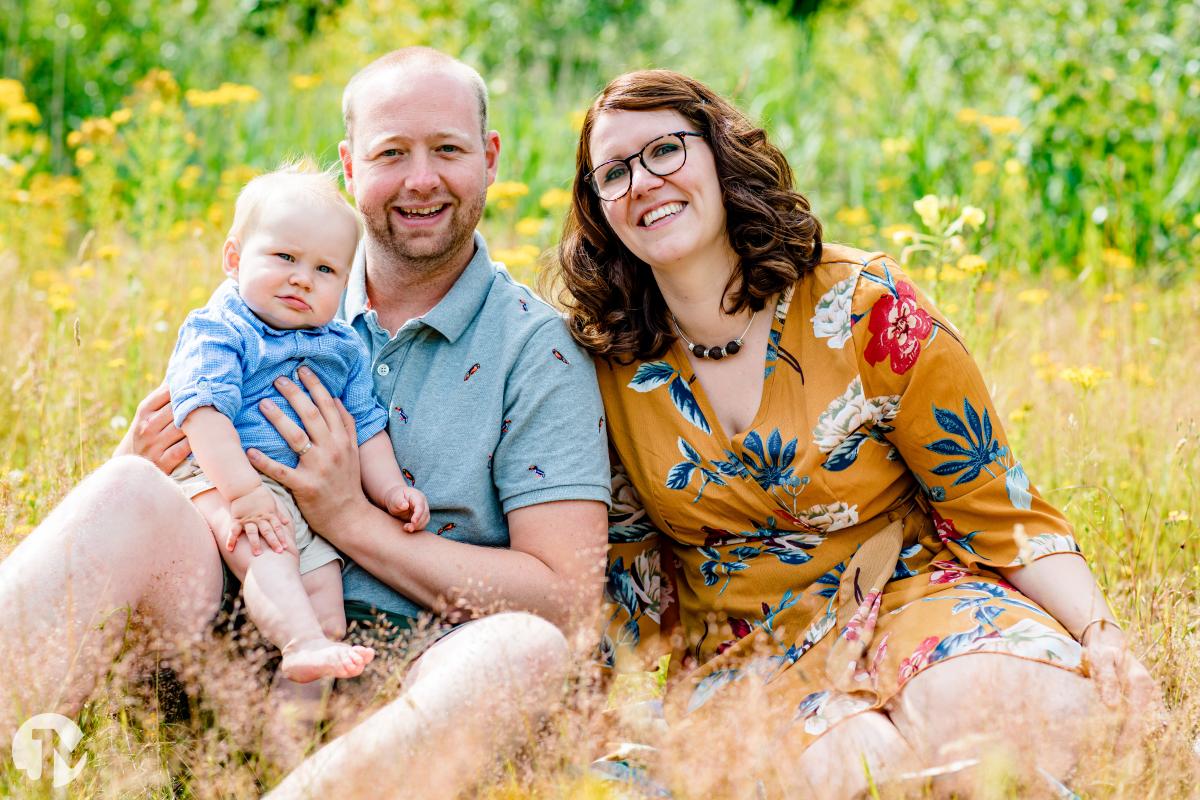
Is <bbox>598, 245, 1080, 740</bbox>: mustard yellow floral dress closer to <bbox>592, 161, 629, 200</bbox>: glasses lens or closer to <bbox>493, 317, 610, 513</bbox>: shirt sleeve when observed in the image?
<bbox>493, 317, 610, 513</bbox>: shirt sleeve

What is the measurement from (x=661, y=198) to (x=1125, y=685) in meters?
1.19

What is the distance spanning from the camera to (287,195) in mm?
2244

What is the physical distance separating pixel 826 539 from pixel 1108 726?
622 millimetres

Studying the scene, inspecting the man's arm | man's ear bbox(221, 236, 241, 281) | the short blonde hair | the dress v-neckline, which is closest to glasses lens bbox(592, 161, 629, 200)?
the dress v-neckline

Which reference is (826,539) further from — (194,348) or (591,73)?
(591,73)

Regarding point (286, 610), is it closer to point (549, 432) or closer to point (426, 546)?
point (426, 546)

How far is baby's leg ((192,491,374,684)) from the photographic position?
1946mm

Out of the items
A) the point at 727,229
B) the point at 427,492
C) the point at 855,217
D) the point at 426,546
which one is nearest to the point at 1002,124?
the point at 855,217

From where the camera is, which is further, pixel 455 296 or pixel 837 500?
pixel 455 296

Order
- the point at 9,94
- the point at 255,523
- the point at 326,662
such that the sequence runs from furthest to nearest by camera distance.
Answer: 1. the point at 9,94
2. the point at 255,523
3. the point at 326,662

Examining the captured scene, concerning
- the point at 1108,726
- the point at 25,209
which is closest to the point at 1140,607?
the point at 1108,726

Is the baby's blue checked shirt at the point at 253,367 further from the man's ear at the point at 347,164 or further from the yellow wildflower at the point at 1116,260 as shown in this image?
the yellow wildflower at the point at 1116,260
